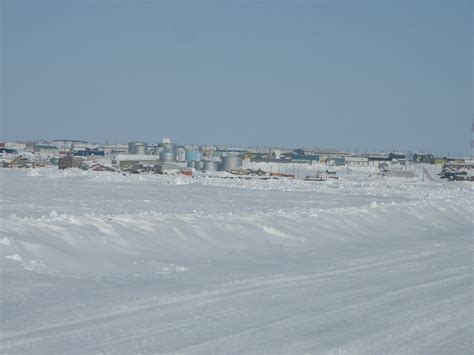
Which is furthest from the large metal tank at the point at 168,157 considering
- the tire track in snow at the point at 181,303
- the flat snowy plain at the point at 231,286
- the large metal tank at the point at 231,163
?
the tire track in snow at the point at 181,303

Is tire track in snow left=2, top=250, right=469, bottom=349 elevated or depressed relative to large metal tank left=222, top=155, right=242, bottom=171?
elevated

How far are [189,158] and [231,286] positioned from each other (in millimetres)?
65371

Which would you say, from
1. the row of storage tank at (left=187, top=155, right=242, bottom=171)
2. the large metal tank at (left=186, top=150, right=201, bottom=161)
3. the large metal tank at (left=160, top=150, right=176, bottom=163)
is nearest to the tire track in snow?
the row of storage tank at (left=187, top=155, right=242, bottom=171)

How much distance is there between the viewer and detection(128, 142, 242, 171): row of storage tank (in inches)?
2327

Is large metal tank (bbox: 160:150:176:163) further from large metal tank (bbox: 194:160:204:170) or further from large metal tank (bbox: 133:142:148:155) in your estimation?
large metal tank (bbox: 133:142:148:155)

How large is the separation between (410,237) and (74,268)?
8877mm

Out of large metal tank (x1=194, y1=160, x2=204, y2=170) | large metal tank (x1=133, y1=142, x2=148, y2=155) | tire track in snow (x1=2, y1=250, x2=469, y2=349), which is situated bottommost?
large metal tank (x1=194, y1=160, x2=204, y2=170)

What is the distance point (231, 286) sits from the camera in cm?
841

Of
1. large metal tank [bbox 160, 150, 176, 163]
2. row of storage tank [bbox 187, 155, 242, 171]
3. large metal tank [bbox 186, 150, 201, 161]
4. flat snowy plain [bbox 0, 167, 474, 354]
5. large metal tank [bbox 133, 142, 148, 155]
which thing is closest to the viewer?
flat snowy plain [bbox 0, 167, 474, 354]

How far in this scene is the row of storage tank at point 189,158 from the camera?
194 ft

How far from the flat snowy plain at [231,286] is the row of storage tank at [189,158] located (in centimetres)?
4296

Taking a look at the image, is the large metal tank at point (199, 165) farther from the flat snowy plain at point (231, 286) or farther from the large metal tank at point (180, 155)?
the flat snowy plain at point (231, 286)

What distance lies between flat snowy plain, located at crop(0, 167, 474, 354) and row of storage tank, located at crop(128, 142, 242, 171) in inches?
1691

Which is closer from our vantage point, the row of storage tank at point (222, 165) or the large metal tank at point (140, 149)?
the row of storage tank at point (222, 165)
